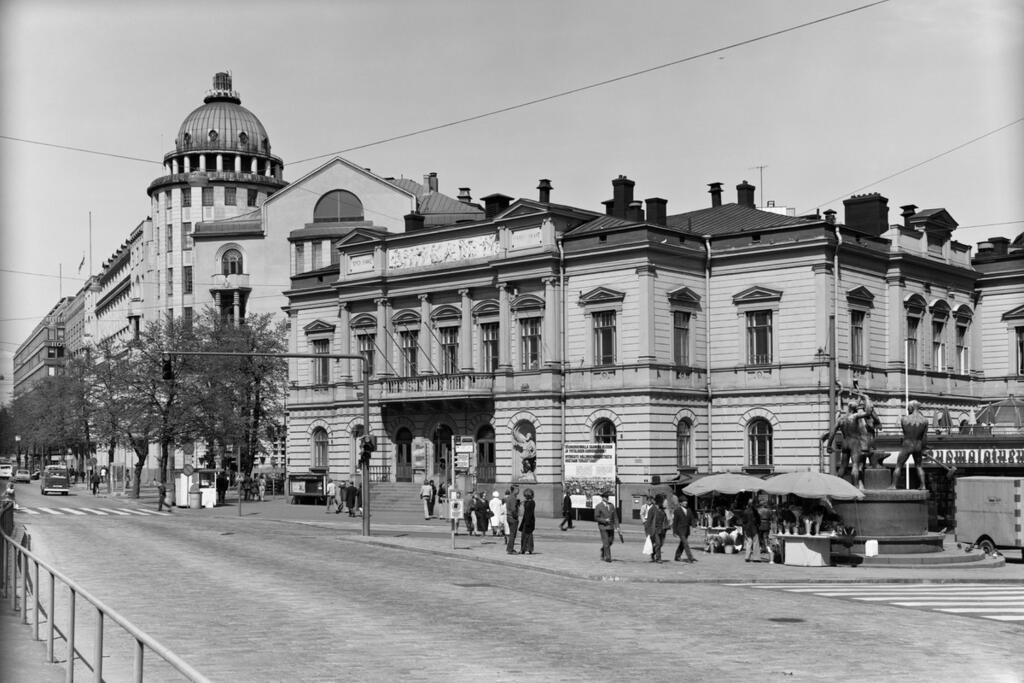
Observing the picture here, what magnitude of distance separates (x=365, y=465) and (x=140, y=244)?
297 ft

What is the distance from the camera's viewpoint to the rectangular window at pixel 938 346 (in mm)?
61656

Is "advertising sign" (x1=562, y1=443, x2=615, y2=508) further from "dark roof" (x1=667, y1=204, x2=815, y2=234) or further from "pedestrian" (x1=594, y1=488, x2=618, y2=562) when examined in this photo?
"pedestrian" (x1=594, y1=488, x2=618, y2=562)

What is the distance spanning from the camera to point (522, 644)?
58.4 feet

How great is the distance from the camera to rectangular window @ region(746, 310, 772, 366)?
56.1 metres

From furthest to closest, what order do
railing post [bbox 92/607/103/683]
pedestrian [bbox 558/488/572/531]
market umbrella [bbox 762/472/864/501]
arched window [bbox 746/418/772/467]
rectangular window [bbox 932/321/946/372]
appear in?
rectangular window [bbox 932/321/946/372]
arched window [bbox 746/418/772/467]
pedestrian [bbox 558/488/572/531]
market umbrella [bbox 762/472/864/501]
railing post [bbox 92/607/103/683]

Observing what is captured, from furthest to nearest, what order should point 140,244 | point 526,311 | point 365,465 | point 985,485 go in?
point 140,244, point 526,311, point 365,465, point 985,485

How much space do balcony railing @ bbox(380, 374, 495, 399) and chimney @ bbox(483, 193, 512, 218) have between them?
8.89 m

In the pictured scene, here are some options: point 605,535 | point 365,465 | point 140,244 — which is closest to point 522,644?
point 605,535

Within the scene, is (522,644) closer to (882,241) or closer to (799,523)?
(799,523)

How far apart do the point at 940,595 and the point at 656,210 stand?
36640mm

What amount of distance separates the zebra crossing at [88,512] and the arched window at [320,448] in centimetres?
1059

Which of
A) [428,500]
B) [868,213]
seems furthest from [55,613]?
[868,213]

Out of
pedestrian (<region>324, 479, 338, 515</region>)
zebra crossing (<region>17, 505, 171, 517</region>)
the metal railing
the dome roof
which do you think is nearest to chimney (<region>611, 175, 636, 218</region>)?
pedestrian (<region>324, 479, 338, 515</region>)

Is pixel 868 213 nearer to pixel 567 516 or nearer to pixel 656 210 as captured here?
pixel 656 210
